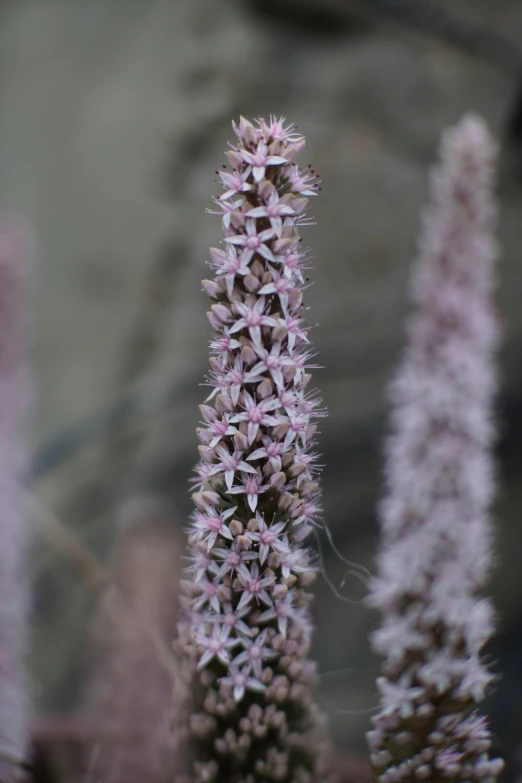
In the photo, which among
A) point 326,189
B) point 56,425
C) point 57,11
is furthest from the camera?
point 57,11

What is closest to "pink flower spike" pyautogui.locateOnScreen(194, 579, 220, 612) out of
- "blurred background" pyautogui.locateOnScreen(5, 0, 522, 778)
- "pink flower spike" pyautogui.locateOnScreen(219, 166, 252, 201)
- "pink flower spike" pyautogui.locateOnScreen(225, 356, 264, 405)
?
"pink flower spike" pyautogui.locateOnScreen(225, 356, 264, 405)

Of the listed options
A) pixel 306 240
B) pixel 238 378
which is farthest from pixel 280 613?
pixel 306 240

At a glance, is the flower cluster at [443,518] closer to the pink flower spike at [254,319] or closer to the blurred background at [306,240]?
the pink flower spike at [254,319]

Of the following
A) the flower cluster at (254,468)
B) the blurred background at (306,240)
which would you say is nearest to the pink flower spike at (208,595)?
the flower cluster at (254,468)

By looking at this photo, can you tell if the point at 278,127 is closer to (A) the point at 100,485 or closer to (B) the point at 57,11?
(A) the point at 100,485

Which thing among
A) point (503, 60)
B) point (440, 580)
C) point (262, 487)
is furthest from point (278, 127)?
point (503, 60)

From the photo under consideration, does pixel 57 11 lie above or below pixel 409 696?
above

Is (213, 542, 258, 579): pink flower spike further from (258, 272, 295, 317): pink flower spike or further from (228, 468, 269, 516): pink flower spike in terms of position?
(258, 272, 295, 317): pink flower spike
